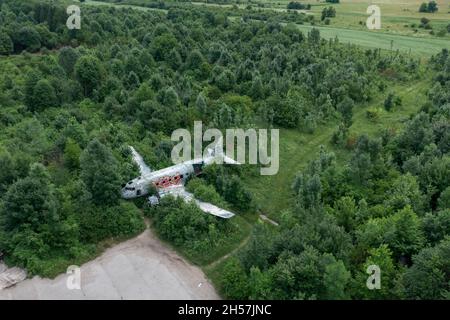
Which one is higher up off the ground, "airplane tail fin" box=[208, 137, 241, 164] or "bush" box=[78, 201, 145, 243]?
"airplane tail fin" box=[208, 137, 241, 164]

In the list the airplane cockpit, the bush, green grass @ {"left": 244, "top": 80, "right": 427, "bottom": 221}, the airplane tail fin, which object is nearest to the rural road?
the bush

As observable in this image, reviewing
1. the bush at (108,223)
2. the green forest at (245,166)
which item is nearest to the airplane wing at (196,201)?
the green forest at (245,166)

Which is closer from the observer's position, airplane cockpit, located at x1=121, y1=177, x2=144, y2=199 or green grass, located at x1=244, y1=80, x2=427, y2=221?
airplane cockpit, located at x1=121, y1=177, x2=144, y2=199

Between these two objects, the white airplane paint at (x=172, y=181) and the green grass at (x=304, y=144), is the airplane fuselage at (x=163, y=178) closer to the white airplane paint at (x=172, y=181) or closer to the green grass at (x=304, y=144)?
the white airplane paint at (x=172, y=181)

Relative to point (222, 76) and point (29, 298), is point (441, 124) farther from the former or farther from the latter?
point (29, 298)

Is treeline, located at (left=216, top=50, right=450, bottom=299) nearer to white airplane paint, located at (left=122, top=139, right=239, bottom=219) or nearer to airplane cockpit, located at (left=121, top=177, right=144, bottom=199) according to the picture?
white airplane paint, located at (left=122, top=139, right=239, bottom=219)

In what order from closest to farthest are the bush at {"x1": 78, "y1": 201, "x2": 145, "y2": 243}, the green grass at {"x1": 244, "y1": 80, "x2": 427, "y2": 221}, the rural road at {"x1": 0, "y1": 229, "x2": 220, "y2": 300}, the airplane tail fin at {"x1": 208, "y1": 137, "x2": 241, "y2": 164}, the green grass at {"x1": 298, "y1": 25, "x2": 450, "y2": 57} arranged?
the rural road at {"x1": 0, "y1": 229, "x2": 220, "y2": 300} < the bush at {"x1": 78, "y1": 201, "x2": 145, "y2": 243} < the green grass at {"x1": 244, "y1": 80, "x2": 427, "y2": 221} < the airplane tail fin at {"x1": 208, "y1": 137, "x2": 241, "y2": 164} < the green grass at {"x1": 298, "y1": 25, "x2": 450, "y2": 57}

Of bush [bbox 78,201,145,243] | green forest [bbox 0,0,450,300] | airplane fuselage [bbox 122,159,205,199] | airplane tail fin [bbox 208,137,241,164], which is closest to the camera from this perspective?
green forest [bbox 0,0,450,300]

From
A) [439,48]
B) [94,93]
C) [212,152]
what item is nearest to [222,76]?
[94,93]
